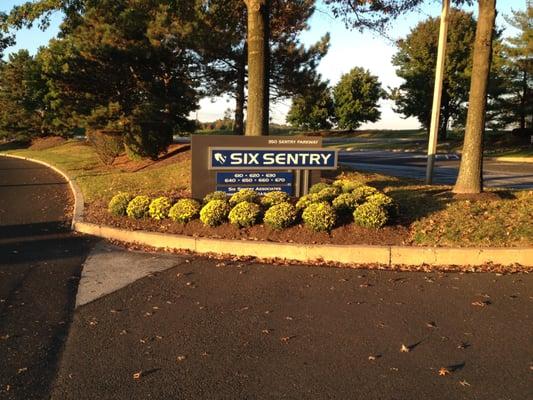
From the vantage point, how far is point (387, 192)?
32.0 feet

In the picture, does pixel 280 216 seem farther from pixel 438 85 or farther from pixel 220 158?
pixel 438 85

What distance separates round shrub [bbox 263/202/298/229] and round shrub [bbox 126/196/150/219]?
2230 millimetres

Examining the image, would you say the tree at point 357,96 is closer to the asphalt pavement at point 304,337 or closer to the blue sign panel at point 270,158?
the blue sign panel at point 270,158

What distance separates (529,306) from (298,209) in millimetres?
3527

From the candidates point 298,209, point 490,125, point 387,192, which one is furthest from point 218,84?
point 490,125

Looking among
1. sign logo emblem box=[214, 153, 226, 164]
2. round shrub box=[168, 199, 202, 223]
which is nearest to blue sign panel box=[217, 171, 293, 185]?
sign logo emblem box=[214, 153, 226, 164]

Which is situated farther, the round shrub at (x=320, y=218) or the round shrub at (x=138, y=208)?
the round shrub at (x=138, y=208)

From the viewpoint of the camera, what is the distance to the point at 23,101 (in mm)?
43281

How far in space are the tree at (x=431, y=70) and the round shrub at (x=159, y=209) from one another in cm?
3578

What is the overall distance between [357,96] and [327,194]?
54.2m

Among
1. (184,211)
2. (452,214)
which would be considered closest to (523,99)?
(452,214)

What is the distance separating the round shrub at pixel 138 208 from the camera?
27.0 feet

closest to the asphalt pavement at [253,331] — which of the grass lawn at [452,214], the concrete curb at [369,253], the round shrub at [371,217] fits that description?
the concrete curb at [369,253]

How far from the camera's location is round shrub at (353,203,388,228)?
6883 mm
